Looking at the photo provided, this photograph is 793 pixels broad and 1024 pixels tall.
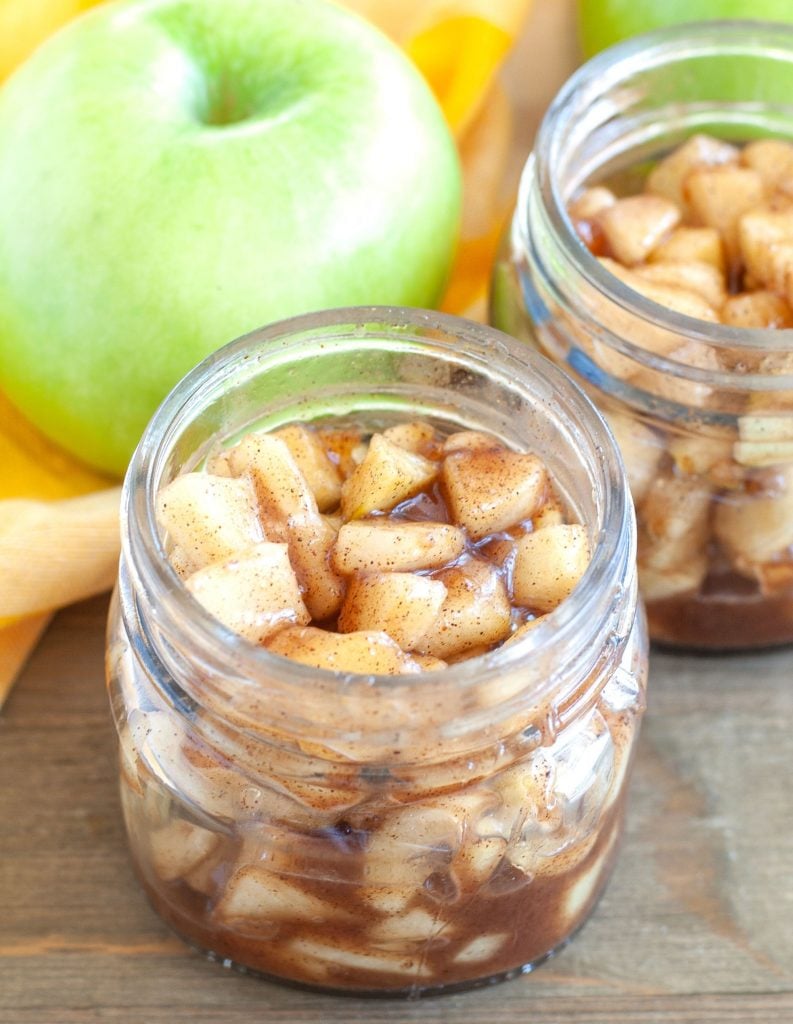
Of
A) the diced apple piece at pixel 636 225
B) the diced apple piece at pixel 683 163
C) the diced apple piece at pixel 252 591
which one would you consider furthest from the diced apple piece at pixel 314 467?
the diced apple piece at pixel 683 163

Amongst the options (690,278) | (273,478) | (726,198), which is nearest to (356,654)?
(273,478)

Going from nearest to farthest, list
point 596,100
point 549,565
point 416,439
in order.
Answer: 1. point 549,565
2. point 416,439
3. point 596,100

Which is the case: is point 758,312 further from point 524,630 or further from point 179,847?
point 179,847

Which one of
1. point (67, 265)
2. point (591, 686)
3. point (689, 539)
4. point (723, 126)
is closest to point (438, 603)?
point (591, 686)

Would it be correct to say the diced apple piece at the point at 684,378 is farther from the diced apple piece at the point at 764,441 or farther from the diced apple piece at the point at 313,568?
the diced apple piece at the point at 313,568

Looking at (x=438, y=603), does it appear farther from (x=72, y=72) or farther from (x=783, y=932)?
(x=72, y=72)

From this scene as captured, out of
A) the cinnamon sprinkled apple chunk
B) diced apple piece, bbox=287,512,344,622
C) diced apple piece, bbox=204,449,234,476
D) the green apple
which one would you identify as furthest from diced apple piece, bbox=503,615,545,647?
the green apple
